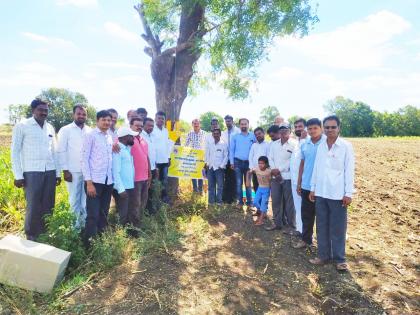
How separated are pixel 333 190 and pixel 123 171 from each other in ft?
9.73

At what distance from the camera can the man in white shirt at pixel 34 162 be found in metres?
4.92

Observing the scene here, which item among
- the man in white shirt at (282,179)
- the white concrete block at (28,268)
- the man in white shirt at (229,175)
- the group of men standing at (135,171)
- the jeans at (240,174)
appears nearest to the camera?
the white concrete block at (28,268)

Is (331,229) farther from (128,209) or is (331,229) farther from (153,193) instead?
(153,193)

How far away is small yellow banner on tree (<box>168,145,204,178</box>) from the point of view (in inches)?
299

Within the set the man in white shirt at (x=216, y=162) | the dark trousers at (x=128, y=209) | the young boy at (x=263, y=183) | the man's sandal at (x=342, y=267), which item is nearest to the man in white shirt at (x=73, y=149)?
the dark trousers at (x=128, y=209)

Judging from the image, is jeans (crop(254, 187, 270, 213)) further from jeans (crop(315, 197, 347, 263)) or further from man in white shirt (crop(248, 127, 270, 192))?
jeans (crop(315, 197, 347, 263))

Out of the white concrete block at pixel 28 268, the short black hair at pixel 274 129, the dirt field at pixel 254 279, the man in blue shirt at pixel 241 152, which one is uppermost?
the short black hair at pixel 274 129

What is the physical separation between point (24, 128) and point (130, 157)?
5.06 feet

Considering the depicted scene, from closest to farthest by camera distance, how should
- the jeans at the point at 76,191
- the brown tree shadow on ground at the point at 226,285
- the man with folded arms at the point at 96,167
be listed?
the brown tree shadow on ground at the point at 226,285 → the man with folded arms at the point at 96,167 → the jeans at the point at 76,191

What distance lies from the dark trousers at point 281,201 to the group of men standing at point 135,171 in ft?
0.06

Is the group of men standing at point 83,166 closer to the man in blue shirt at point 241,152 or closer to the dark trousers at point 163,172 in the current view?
the dark trousers at point 163,172

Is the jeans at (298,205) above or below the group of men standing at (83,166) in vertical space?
below

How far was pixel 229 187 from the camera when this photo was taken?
7617 millimetres

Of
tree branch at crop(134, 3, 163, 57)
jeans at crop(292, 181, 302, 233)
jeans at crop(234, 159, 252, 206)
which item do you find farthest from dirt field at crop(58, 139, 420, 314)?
tree branch at crop(134, 3, 163, 57)
